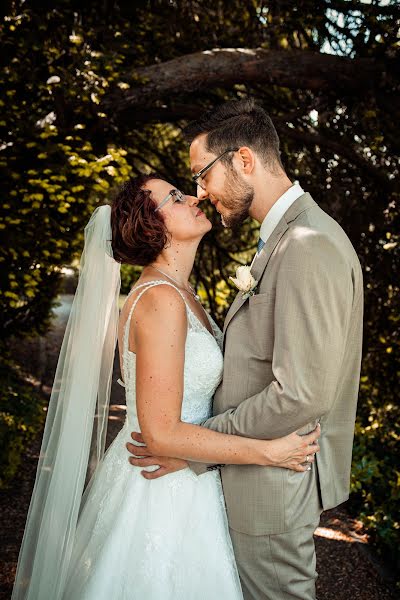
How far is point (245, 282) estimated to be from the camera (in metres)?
2.12

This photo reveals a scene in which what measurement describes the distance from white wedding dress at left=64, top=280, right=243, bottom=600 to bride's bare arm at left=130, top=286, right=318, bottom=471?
16 cm

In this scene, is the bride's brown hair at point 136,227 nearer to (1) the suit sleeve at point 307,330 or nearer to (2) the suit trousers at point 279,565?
(1) the suit sleeve at point 307,330

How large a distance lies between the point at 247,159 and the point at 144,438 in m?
1.14

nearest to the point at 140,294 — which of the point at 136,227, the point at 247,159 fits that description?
the point at 136,227

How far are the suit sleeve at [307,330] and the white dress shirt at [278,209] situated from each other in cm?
32

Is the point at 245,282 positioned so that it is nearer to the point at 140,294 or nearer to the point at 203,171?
the point at 140,294

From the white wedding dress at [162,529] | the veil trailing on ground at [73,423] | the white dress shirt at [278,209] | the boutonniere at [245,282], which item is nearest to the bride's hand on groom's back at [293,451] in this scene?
the white wedding dress at [162,529]

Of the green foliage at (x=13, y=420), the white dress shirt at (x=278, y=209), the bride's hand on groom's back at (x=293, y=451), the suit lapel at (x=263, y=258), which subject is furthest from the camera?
the green foliage at (x=13, y=420)

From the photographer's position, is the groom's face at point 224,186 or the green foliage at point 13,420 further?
the green foliage at point 13,420

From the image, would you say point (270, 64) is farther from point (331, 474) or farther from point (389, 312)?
point (331, 474)

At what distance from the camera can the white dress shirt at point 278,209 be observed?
7.59 feet

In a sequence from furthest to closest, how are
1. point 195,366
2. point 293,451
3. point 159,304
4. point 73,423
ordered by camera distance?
point 73,423 → point 195,366 → point 159,304 → point 293,451

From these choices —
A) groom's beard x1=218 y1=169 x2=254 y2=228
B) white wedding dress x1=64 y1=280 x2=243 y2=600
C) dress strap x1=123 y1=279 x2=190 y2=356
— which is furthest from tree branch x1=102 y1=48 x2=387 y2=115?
white wedding dress x1=64 y1=280 x2=243 y2=600

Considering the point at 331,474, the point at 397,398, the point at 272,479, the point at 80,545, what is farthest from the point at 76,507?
the point at 397,398
